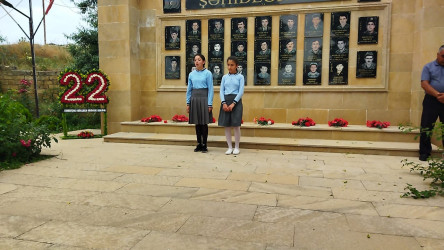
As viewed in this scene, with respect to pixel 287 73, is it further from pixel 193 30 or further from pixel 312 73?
pixel 193 30

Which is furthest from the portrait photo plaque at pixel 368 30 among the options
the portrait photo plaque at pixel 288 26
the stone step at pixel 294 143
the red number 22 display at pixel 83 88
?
the red number 22 display at pixel 83 88

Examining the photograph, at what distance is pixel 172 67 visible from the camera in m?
9.13

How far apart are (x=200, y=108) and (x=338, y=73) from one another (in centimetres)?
377

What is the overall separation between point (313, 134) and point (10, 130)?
586 centimetres

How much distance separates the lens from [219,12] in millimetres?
8703

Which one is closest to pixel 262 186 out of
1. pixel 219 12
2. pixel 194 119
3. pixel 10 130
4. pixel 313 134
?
pixel 194 119

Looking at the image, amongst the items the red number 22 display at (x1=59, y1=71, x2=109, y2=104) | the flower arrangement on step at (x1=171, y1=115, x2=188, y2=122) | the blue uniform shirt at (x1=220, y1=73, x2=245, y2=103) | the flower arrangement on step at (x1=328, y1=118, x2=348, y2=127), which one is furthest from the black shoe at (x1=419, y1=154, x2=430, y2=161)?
the red number 22 display at (x1=59, y1=71, x2=109, y2=104)

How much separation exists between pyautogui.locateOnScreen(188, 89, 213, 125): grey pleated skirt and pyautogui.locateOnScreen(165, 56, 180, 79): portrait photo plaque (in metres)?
2.78

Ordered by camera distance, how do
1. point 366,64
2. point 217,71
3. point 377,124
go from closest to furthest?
1. point 377,124
2. point 366,64
3. point 217,71

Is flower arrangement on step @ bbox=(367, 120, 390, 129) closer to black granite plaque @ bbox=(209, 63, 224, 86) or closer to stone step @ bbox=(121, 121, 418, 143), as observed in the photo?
stone step @ bbox=(121, 121, 418, 143)

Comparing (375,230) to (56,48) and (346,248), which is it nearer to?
(346,248)

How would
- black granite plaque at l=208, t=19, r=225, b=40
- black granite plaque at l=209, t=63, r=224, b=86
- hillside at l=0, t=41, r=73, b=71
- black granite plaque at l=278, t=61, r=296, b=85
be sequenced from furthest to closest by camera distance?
hillside at l=0, t=41, r=73, b=71
black granite plaque at l=209, t=63, r=224, b=86
black granite plaque at l=208, t=19, r=225, b=40
black granite plaque at l=278, t=61, r=296, b=85

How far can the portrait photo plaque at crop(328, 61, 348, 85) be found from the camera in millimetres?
8102

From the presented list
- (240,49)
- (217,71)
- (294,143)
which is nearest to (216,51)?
(217,71)
